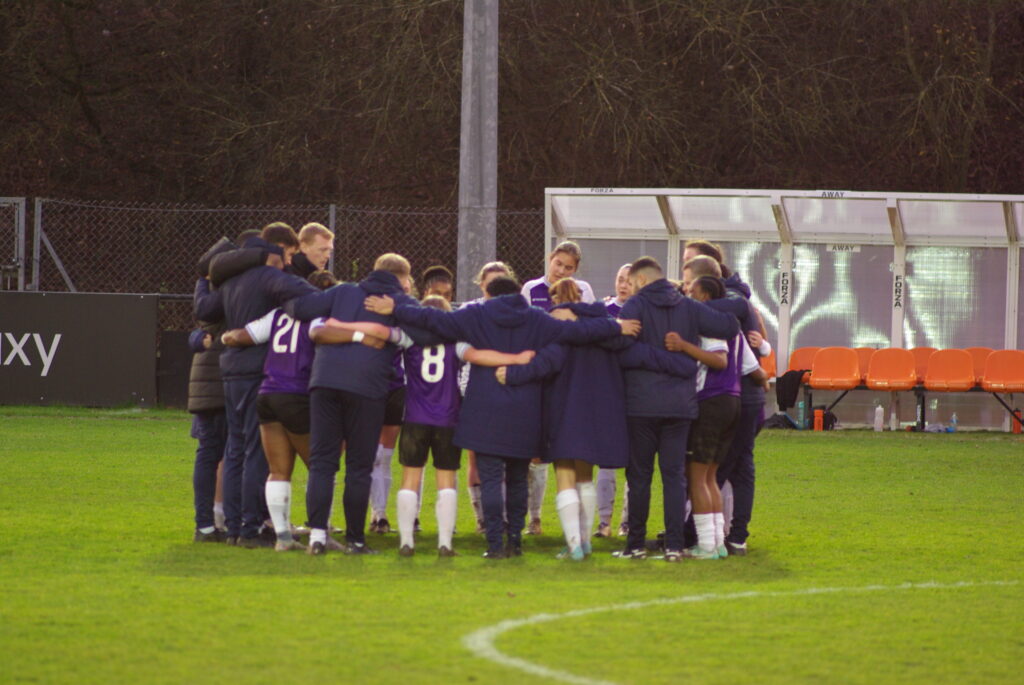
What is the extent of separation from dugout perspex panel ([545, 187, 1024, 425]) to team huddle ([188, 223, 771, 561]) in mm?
9895

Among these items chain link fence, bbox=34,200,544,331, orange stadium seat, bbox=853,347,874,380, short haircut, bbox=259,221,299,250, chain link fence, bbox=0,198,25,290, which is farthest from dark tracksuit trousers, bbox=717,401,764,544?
chain link fence, bbox=0,198,25,290

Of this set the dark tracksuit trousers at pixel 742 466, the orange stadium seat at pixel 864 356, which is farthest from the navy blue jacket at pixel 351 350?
the orange stadium seat at pixel 864 356

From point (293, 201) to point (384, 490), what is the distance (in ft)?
48.4

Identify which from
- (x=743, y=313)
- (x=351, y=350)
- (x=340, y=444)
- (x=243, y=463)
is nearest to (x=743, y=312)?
(x=743, y=313)

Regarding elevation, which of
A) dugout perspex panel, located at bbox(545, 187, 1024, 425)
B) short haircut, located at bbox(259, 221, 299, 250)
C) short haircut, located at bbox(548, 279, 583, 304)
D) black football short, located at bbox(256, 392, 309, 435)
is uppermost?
dugout perspex panel, located at bbox(545, 187, 1024, 425)

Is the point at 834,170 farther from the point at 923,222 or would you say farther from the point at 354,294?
the point at 354,294

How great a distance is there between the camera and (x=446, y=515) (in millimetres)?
9227

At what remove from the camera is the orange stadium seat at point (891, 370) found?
61.6ft

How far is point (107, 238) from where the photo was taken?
22.0 m

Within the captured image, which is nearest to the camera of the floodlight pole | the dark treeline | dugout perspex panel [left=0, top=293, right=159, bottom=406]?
the floodlight pole

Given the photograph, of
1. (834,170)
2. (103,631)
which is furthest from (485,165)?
(834,170)

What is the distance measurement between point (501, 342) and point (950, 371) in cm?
1105

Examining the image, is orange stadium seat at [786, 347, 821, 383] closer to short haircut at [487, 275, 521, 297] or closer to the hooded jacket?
the hooded jacket

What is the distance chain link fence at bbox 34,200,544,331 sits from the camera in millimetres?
21531
